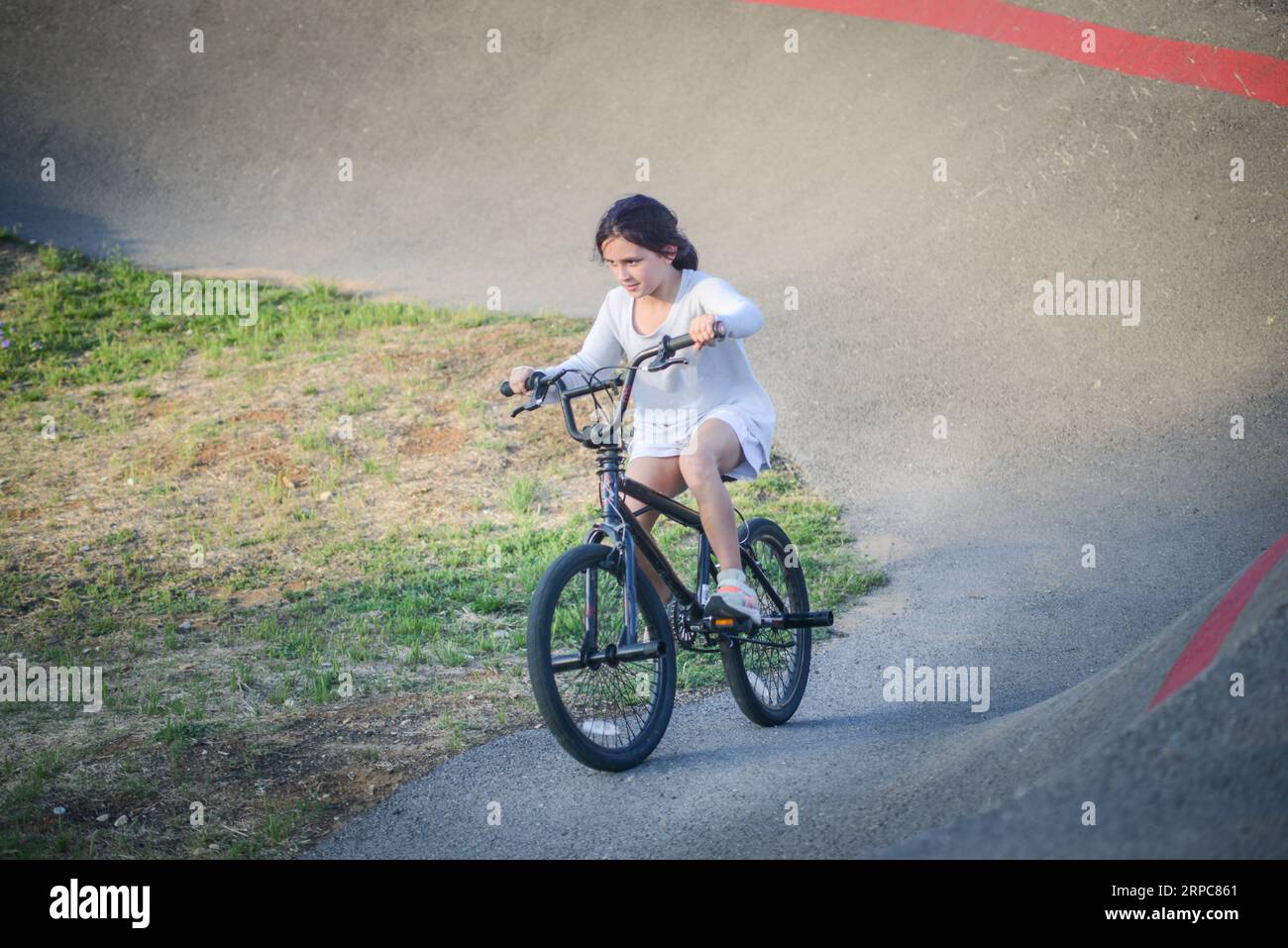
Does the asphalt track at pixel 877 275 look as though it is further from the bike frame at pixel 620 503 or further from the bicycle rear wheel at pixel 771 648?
the bike frame at pixel 620 503

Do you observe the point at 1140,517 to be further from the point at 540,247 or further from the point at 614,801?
the point at 540,247

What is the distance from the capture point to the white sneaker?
4.65m

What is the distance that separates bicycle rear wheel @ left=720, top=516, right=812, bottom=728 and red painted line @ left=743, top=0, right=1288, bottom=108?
447 inches

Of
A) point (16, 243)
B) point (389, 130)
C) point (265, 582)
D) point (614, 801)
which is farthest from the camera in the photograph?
point (389, 130)

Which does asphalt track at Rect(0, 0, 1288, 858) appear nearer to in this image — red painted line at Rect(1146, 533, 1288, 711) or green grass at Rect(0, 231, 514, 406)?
red painted line at Rect(1146, 533, 1288, 711)

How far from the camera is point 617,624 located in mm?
4594

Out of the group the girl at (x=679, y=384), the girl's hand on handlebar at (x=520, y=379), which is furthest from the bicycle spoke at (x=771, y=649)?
the girl's hand on handlebar at (x=520, y=379)

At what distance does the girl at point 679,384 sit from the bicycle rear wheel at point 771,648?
386 mm

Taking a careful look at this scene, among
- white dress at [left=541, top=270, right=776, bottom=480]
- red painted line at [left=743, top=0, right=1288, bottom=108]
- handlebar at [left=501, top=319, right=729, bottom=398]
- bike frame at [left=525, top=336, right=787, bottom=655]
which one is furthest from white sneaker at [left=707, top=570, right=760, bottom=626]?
red painted line at [left=743, top=0, right=1288, bottom=108]

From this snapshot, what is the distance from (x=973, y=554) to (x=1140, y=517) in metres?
1.29

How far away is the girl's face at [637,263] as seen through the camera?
4.78 meters

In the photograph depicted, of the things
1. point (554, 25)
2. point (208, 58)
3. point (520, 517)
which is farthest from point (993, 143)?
point (208, 58)

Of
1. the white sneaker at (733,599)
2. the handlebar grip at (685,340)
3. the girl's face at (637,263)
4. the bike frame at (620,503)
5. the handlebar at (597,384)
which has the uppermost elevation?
the girl's face at (637,263)

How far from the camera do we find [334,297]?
13.2 m
